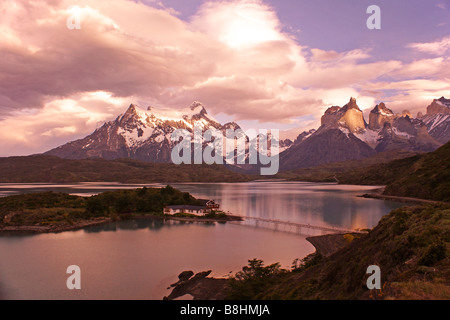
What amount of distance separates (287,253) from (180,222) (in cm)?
5076

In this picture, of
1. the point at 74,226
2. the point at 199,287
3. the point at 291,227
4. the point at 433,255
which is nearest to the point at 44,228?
the point at 74,226

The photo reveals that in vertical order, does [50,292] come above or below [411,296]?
below

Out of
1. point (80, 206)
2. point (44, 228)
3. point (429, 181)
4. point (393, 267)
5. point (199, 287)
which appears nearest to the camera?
point (393, 267)

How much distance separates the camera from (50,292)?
4306 centimetres

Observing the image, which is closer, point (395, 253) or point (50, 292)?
point (395, 253)

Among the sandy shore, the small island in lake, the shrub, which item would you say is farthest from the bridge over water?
the shrub

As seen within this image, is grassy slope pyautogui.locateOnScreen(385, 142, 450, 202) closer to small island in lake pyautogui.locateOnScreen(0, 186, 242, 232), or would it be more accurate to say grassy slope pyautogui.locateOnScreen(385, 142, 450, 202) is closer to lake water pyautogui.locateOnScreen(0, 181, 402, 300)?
lake water pyautogui.locateOnScreen(0, 181, 402, 300)

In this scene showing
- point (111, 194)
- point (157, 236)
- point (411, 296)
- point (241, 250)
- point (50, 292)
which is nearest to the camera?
point (411, 296)

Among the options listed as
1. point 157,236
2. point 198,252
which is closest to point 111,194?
point 157,236

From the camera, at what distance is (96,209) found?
111m

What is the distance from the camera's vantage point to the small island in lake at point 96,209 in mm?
95250

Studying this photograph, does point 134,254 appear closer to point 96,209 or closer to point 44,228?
point 44,228

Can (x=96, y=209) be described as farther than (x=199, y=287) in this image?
Yes

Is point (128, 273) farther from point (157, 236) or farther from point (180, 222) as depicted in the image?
point (180, 222)
